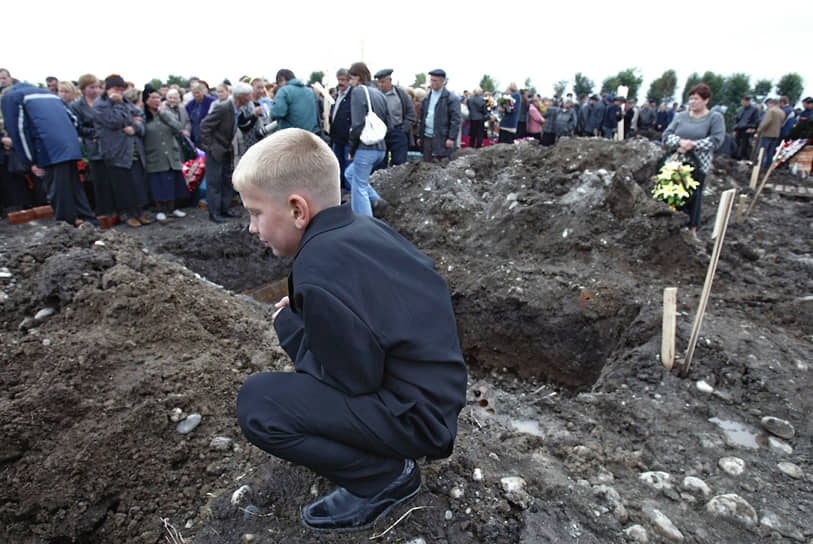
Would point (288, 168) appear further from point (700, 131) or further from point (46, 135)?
point (700, 131)

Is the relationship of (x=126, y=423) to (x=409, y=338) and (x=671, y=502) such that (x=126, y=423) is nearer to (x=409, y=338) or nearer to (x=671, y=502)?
(x=409, y=338)

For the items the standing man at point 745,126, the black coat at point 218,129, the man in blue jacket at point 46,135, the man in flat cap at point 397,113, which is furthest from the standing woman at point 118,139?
the standing man at point 745,126

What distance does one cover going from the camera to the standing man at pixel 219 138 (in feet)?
22.7

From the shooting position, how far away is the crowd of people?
5809mm

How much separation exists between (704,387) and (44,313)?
191 inches

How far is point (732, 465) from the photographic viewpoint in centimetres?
268

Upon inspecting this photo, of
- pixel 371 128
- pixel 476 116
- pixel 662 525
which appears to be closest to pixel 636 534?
pixel 662 525

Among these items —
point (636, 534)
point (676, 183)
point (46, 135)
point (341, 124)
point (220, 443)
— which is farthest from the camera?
point (341, 124)

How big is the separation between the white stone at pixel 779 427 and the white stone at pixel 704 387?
1.18ft

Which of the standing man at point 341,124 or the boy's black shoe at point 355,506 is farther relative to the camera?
Result: the standing man at point 341,124

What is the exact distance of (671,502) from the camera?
239 centimetres

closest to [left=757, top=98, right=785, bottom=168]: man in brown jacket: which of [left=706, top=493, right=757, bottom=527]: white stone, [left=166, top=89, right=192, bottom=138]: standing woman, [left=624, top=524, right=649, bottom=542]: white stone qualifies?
[left=706, top=493, right=757, bottom=527]: white stone

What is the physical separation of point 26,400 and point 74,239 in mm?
2399

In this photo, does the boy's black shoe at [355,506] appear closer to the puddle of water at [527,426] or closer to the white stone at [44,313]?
the puddle of water at [527,426]
